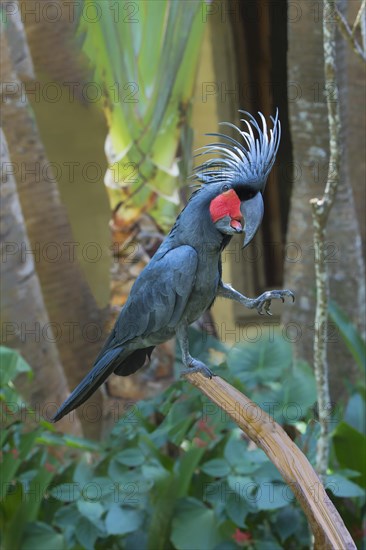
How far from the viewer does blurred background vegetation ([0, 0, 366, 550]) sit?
278cm

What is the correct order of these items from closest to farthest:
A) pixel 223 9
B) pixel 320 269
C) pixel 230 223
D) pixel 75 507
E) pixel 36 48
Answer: pixel 230 223, pixel 320 269, pixel 75 507, pixel 36 48, pixel 223 9

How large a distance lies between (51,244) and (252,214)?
6.84 feet

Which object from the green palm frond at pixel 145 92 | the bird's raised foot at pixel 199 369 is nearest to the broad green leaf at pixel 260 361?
the green palm frond at pixel 145 92

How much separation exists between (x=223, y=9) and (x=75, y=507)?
9.67 ft

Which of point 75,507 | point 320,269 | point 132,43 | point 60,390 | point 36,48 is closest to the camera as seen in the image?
point 320,269

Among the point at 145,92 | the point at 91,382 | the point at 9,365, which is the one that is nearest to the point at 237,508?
the point at 9,365

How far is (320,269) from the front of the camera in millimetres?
2555

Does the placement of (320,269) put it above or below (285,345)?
above

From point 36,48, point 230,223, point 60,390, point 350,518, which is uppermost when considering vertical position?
point 36,48

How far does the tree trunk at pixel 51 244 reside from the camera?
3.50m

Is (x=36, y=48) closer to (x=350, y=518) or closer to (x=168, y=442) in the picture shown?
(x=168, y=442)

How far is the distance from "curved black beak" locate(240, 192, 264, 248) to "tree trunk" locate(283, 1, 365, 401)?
170 cm

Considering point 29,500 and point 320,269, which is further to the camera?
point 29,500

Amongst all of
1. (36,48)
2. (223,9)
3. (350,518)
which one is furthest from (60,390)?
(223,9)
